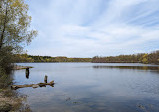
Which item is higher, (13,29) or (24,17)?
(24,17)

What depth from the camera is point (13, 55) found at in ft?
72.0

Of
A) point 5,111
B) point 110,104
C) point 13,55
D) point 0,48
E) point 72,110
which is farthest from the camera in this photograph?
point 13,55

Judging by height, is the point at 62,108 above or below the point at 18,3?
below

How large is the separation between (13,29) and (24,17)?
307cm

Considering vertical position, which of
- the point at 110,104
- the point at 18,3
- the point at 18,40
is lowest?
the point at 110,104

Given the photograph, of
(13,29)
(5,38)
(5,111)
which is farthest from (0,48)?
(5,111)

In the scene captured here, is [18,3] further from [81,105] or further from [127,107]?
[127,107]

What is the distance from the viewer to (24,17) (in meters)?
22.2

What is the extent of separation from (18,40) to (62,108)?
13913 millimetres

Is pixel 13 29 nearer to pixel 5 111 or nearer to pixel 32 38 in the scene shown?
pixel 32 38

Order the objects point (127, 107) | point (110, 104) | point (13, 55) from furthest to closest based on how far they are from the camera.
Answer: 1. point (13, 55)
2. point (110, 104)
3. point (127, 107)

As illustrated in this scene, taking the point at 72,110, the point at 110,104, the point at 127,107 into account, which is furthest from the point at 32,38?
the point at 127,107

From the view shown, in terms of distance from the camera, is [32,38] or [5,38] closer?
[5,38]

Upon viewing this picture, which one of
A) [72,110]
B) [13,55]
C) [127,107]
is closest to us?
[72,110]
